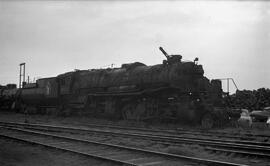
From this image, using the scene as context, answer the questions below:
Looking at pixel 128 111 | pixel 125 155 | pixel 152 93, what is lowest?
pixel 125 155

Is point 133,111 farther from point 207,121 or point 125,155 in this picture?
point 125,155

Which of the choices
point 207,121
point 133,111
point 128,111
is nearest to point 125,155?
point 207,121

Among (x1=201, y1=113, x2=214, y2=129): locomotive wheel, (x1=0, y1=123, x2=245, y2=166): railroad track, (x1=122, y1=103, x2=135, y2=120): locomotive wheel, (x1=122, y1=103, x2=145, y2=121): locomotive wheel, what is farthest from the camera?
(x1=122, y1=103, x2=135, y2=120): locomotive wheel

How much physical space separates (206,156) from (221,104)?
10354mm

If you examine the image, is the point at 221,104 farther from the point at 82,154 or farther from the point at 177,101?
the point at 82,154

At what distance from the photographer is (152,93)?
19.2m

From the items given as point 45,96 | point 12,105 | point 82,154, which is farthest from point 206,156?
point 12,105

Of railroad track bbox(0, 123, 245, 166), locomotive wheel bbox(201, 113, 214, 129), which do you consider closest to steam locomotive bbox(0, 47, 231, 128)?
locomotive wheel bbox(201, 113, 214, 129)

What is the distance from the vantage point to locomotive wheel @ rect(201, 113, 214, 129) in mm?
17411

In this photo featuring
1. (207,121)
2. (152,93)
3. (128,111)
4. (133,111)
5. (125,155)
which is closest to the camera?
(125,155)

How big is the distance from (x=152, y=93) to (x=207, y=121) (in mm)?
3493

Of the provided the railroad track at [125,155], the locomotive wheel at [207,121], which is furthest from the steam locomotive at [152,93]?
the railroad track at [125,155]

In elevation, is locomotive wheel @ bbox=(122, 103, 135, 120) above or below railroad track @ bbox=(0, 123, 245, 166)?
above

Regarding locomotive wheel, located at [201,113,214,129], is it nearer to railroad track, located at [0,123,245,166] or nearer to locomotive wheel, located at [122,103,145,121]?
locomotive wheel, located at [122,103,145,121]
